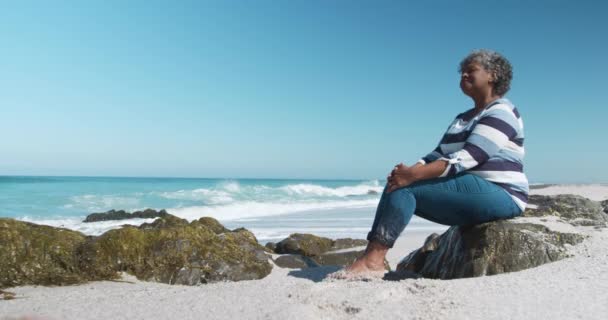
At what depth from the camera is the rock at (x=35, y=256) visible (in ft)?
15.2

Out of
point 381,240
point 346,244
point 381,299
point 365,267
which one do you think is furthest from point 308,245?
point 381,299

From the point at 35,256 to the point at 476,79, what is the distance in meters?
4.74

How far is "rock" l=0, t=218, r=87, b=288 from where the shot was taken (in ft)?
15.2

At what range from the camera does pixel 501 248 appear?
367cm

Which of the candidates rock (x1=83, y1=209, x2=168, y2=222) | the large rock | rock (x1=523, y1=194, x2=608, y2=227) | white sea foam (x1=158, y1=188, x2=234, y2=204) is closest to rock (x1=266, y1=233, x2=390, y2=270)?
the large rock

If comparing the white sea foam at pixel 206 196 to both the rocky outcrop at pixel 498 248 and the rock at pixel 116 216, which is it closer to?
the rock at pixel 116 216

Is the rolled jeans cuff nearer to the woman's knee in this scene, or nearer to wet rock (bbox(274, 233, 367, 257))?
the woman's knee

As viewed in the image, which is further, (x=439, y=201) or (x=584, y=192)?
(x=584, y=192)

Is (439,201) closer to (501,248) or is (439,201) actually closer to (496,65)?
(501,248)

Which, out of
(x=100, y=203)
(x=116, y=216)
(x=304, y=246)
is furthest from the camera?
(x=100, y=203)

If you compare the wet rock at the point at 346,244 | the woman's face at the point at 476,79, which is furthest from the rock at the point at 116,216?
the woman's face at the point at 476,79

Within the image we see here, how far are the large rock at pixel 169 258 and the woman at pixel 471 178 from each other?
6.15 feet

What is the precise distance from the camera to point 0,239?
15.7 feet

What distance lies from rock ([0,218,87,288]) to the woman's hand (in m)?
3.39
